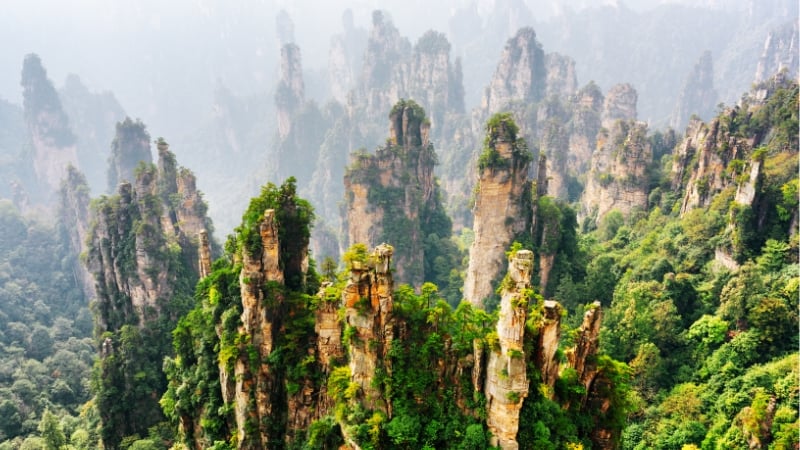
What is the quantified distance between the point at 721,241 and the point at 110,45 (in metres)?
218

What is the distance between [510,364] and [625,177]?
40398 mm

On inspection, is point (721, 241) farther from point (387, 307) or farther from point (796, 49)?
point (796, 49)

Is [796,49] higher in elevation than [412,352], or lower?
higher

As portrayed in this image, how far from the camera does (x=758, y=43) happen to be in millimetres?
140000

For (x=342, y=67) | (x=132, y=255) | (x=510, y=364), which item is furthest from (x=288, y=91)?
(x=510, y=364)

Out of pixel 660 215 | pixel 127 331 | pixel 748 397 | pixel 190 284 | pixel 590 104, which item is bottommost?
pixel 748 397

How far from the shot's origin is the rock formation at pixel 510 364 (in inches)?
605

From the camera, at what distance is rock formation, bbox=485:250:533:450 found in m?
15.4

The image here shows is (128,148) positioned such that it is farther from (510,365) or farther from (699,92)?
(699,92)

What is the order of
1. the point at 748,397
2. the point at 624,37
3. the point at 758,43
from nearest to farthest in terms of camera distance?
the point at 748,397 → the point at 758,43 → the point at 624,37

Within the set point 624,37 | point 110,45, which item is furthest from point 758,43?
point 110,45

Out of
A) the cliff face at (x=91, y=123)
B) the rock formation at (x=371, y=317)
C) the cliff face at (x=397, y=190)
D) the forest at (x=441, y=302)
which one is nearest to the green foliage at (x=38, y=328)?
the forest at (x=441, y=302)

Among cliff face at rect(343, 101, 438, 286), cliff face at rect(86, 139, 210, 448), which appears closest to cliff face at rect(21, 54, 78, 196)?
cliff face at rect(86, 139, 210, 448)

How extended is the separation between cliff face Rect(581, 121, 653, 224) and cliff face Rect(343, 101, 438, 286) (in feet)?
58.3
